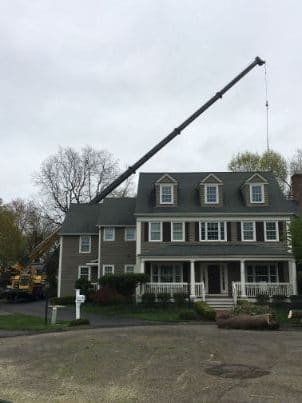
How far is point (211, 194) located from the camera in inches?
1435

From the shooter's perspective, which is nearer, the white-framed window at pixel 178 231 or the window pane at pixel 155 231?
the window pane at pixel 155 231

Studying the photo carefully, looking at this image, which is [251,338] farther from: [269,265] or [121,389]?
[269,265]

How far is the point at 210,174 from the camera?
37.0 m

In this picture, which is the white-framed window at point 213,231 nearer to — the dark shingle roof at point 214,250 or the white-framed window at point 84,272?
the dark shingle roof at point 214,250

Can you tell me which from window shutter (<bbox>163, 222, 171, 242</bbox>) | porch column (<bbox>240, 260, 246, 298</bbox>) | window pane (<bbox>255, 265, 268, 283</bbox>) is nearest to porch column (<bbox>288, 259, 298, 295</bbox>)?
window pane (<bbox>255, 265, 268, 283</bbox>)

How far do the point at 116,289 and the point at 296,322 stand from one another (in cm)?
1260

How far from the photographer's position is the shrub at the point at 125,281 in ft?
104

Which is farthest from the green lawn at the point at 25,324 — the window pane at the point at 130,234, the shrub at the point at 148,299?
the window pane at the point at 130,234

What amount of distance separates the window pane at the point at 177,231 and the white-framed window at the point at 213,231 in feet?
4.62

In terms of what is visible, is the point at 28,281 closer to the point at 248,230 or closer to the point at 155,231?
the point at 155,231

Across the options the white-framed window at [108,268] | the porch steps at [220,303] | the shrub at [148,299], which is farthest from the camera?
the white-framed window at [108,268]

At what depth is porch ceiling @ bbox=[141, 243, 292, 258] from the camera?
108 feet

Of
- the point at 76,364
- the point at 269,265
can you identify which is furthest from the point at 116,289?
the point at 76,364

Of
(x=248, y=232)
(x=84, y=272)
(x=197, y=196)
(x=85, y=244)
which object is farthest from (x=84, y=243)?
(x=248, y=232)
